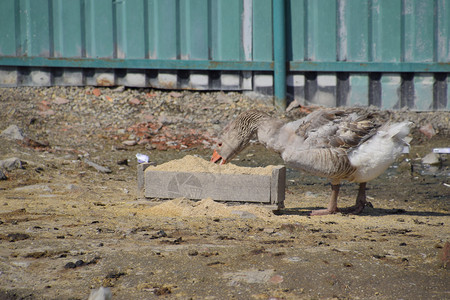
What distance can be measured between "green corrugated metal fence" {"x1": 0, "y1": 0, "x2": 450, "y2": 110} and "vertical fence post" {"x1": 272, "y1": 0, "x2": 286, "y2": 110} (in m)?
0.02

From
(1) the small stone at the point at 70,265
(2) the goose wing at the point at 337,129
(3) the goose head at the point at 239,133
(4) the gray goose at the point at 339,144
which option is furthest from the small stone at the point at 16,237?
(2) the goose wing at the point at 337,129

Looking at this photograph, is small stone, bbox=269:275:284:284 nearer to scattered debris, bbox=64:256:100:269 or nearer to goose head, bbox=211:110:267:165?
scattered debris, bbox=64:256:100:269

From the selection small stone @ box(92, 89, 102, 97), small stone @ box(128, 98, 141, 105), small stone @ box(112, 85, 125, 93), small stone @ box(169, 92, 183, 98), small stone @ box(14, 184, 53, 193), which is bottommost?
small stone @ box(14, 184, 53, 193)

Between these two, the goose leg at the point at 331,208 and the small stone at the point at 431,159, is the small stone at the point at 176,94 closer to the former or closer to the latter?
the small stone at the point at 431,159

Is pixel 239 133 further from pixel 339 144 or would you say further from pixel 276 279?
pixel 276 279

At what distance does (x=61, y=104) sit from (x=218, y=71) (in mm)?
3100

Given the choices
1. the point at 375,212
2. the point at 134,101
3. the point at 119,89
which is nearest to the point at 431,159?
the point at 375,212

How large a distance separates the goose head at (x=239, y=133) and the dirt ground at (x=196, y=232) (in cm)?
71

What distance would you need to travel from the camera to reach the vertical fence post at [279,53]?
1045 cm

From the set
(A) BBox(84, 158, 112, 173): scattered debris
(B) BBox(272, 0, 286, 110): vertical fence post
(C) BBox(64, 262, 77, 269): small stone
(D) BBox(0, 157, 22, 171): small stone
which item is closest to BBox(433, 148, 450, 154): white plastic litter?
(B) BBox(272, 0, 286, 110): vertical fence post

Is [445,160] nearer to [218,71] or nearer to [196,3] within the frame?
[218,71]

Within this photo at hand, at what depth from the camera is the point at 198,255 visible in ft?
14.7

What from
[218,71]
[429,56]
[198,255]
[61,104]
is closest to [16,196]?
[198,255]

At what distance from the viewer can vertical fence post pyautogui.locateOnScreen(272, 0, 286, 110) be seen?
1045cm
